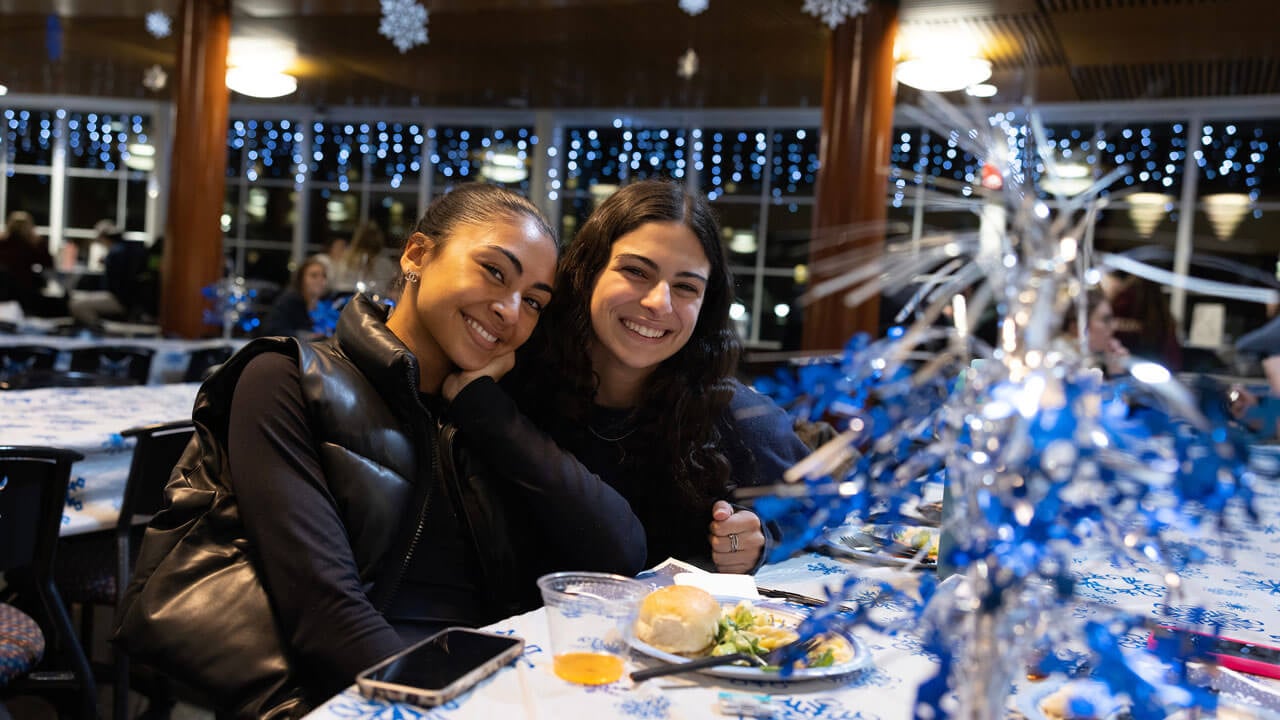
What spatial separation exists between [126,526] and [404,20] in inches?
210

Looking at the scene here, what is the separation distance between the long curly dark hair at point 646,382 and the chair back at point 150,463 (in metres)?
1.08

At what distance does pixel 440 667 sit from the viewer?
3.27ft

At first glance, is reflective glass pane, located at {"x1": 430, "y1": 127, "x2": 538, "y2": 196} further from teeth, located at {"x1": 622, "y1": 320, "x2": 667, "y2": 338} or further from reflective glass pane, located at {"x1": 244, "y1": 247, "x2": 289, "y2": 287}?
teeth, located at {"x1": 622, "y1": 320, "x2": 667, "y2": 338}

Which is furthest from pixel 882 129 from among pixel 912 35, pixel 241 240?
pixel 241 240

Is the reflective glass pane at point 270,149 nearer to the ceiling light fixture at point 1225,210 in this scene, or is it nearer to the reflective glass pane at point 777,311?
the reflective glass pane at point 777,311

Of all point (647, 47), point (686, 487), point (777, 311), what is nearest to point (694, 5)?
point (647, 47)

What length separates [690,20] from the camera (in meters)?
7.00

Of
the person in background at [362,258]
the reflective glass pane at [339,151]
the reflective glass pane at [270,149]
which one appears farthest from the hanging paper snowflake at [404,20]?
the reflective glass pane at [270,149]

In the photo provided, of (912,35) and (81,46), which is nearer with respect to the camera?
(912,35)

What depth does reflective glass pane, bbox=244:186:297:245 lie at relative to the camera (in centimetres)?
1156

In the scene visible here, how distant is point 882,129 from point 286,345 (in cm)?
514

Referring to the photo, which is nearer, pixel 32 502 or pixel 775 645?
pixel 775 645

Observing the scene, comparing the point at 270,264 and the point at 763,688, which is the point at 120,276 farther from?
the point at 763,688

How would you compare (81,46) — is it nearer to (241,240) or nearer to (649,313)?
(241,240)
